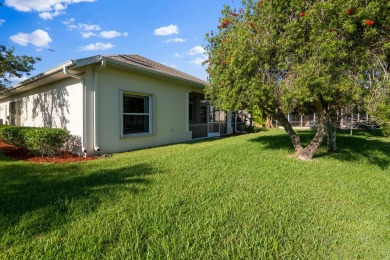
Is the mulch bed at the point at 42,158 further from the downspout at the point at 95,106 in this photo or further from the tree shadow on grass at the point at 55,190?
the tree shadow on grass at the point at 55,190

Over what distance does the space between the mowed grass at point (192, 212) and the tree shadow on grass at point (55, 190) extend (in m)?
0.02

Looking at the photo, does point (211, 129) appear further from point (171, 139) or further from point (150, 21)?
point (150, 21)

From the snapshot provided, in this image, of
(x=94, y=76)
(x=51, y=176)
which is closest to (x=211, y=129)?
(x=94, y=76)

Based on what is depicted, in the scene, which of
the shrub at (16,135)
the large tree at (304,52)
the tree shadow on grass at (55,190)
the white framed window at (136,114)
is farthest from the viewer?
the white framed window at (136,114)

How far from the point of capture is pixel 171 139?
1062 centimetres

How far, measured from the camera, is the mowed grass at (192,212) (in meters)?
2.43

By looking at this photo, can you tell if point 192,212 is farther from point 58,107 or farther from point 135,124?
point 58,107

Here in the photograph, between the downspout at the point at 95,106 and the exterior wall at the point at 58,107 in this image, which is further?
the exterior wall at the point at 58,107

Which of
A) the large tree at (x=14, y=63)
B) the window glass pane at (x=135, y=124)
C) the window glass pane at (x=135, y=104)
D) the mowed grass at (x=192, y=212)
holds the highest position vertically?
the large tree at (x=14, y=63)

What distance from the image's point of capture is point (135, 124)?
9125 millimetres

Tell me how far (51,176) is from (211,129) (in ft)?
35.0

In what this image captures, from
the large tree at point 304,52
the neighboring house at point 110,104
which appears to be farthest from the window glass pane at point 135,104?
→ the large tree at point 304,52

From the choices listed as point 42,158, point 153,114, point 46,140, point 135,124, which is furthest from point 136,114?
point 42,158

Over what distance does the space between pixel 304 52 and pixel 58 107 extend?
8.93 metres
